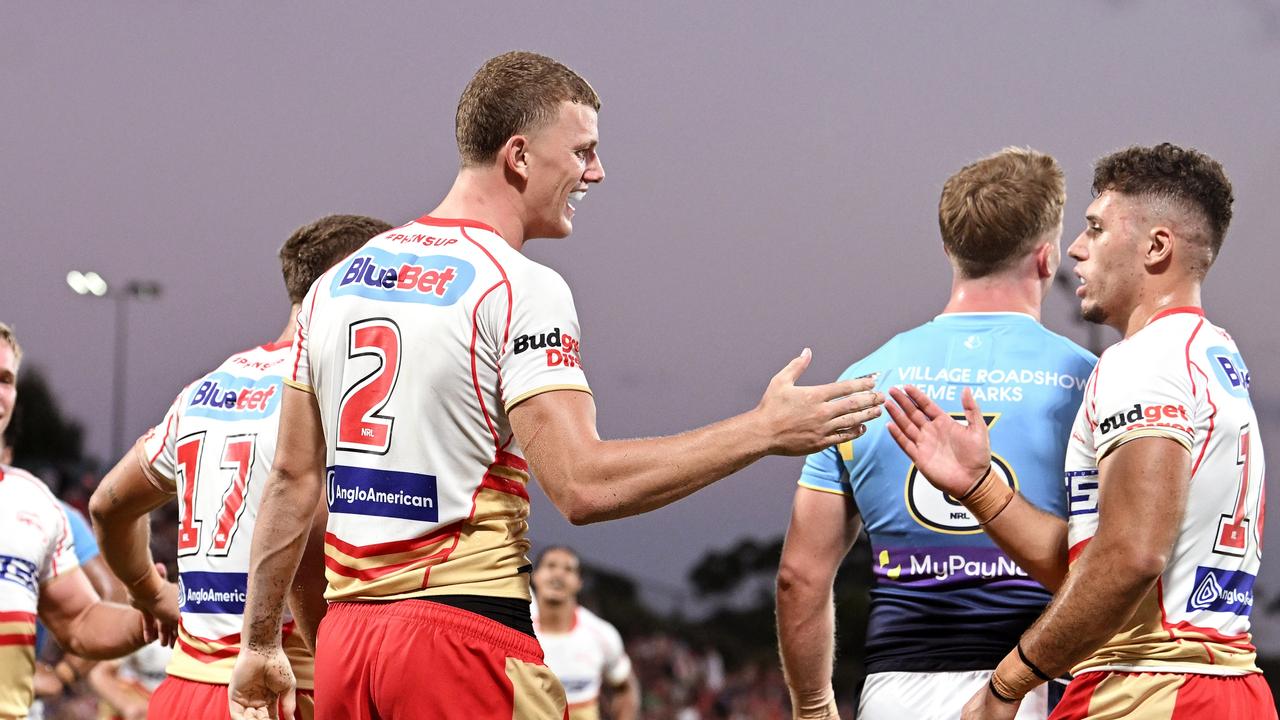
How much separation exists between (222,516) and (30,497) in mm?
1365

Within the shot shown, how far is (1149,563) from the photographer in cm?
326

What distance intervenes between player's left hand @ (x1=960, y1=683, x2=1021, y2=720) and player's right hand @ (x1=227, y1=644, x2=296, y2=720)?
5.94ft

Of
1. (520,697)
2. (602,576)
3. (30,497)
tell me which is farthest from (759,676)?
(520,697)

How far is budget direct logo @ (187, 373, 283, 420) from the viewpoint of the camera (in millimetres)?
4531

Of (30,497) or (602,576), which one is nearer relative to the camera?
(30,497)

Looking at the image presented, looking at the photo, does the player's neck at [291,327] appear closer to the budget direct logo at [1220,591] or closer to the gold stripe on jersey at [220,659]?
the gold stripe on jersey at [220,659]

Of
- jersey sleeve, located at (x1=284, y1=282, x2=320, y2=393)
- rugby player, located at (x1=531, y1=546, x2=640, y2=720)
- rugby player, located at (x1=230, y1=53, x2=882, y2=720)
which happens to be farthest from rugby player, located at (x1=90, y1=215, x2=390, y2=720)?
rugby player, located at (x1=531, y1=546, x2=640, y2=720)

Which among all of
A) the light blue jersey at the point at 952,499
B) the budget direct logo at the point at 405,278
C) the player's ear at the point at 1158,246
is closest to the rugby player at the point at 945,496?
the light blue jersey at the point at 952,499

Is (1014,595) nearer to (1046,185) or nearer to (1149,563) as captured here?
(1149,563)

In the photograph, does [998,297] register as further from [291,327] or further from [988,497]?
[291,327]

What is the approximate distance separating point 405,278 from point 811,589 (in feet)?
5.38

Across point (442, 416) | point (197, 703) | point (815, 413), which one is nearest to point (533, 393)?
point (442, 416)

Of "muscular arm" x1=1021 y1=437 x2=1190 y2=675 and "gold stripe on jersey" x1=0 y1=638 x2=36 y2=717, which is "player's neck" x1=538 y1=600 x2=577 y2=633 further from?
"muscular arm" x1=1021 y1=437 x2=1190 y2=675

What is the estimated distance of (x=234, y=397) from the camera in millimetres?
4602
